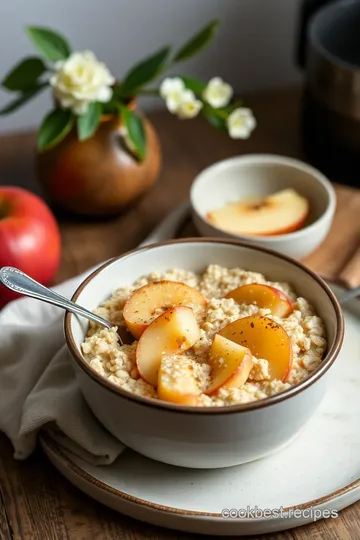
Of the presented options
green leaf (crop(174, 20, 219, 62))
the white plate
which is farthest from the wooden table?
green leaf (crop(174, 20, 219, 62))

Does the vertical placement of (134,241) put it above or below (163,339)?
below

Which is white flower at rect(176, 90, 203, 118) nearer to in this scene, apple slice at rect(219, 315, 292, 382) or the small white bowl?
the small white bowl

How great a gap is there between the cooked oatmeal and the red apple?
214 mm

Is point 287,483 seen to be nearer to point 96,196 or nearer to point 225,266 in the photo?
point 225,266

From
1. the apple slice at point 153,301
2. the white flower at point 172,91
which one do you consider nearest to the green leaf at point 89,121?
the white flower at point 172,91

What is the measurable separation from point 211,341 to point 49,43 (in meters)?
0.66

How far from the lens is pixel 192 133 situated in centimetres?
168

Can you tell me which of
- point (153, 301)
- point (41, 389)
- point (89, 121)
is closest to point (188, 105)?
point (89, 121)

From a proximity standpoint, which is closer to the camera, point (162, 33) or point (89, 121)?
point (89, 121)

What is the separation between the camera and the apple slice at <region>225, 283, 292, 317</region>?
99 centimetres

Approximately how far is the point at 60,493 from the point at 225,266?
14.8 inches

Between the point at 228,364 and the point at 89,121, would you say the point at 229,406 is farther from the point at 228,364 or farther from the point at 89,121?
the point at 89,121

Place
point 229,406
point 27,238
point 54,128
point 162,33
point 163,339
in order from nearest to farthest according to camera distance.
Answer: point 229,406 → point 163,339 → point 27,238 → point 54,128 → point 162,33

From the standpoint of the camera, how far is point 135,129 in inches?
52.1
